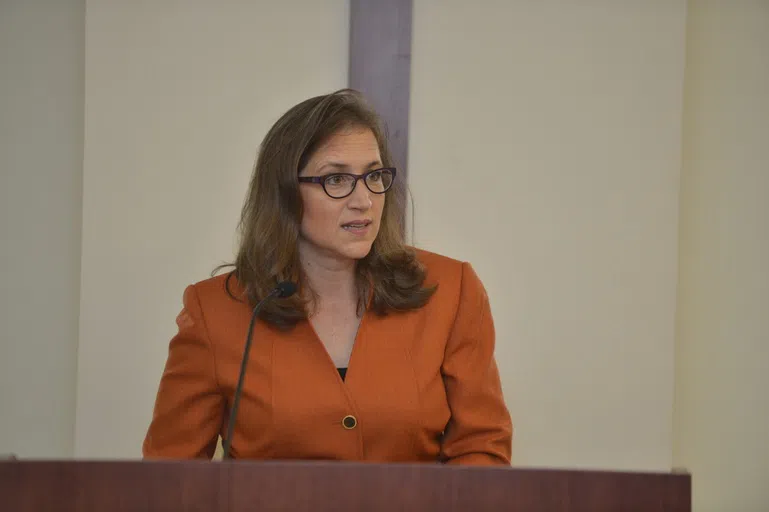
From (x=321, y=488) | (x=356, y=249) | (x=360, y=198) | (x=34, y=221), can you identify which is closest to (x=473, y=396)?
(x=356, y=249)

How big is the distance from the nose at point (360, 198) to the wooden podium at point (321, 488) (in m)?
1.09

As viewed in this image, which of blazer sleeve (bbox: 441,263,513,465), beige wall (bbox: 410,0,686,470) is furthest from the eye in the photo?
beige wall (bbox: 410,0,686,470)

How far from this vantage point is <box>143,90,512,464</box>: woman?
241cm

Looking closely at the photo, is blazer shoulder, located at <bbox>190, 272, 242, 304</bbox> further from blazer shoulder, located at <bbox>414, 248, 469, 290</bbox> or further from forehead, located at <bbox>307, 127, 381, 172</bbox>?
blazer shoulder, located at <bbox>414, 248, 469, 290</bbox>

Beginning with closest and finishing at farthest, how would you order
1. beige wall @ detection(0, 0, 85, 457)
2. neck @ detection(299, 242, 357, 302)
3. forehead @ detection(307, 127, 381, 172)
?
forehead @ detection(307, 127, 381, 172), neck @ detection(299, 242, 357, 302), beige wall @ detection(0, 0, 85, 457)

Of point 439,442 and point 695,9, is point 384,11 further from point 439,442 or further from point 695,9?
point 439,442

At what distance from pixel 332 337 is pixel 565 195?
41.7 inches

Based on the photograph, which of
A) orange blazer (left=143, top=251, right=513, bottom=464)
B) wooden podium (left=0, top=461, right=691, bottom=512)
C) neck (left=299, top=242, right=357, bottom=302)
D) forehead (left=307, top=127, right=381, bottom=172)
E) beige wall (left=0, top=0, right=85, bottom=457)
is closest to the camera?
wooden podium (left=0, top=461, right=691, bottom=512)

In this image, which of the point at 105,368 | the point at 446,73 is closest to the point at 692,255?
the point at 446,73

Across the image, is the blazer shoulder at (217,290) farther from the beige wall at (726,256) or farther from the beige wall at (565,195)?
the beige wall at (726,256)

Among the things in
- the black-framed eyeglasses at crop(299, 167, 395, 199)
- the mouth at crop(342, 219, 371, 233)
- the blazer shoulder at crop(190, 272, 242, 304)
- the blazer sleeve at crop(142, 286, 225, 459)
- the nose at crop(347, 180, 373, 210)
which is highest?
the black-framed eyeglasses at crop(299, 167, 395, 199)

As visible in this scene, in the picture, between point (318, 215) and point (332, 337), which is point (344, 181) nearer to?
point (318, 215)

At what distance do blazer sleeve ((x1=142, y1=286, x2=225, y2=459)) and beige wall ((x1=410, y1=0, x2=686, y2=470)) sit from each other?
0.95 m

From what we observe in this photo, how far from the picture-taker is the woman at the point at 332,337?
2412 mm
